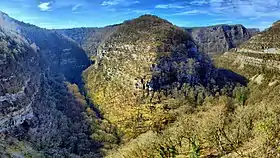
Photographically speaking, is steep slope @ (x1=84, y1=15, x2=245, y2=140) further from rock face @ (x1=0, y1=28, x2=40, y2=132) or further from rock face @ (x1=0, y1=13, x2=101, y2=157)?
rock face @ (x1=0, y1=28, x2=40, y2=132)

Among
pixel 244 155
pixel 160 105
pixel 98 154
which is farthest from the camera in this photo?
pixel 160 105

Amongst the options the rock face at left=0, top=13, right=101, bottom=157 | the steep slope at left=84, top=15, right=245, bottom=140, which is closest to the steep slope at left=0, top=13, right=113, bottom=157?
the rock face at left=0, top=13, right=101, bottom=157

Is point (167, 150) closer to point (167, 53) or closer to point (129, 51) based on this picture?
point (167, 53)

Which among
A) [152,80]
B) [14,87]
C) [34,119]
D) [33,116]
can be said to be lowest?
[34,119]

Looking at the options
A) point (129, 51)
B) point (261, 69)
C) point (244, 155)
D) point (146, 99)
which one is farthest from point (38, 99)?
point (261, 69)

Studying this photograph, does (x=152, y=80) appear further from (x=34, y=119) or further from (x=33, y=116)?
(x=34, y=119)

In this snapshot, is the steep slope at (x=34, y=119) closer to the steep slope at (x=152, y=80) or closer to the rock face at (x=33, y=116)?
the rock face at (x=33, y=116)

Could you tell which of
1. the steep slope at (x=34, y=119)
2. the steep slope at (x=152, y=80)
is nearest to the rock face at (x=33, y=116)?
the steep slope at (x=34, y=119)

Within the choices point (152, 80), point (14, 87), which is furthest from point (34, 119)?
point (152, 80)
